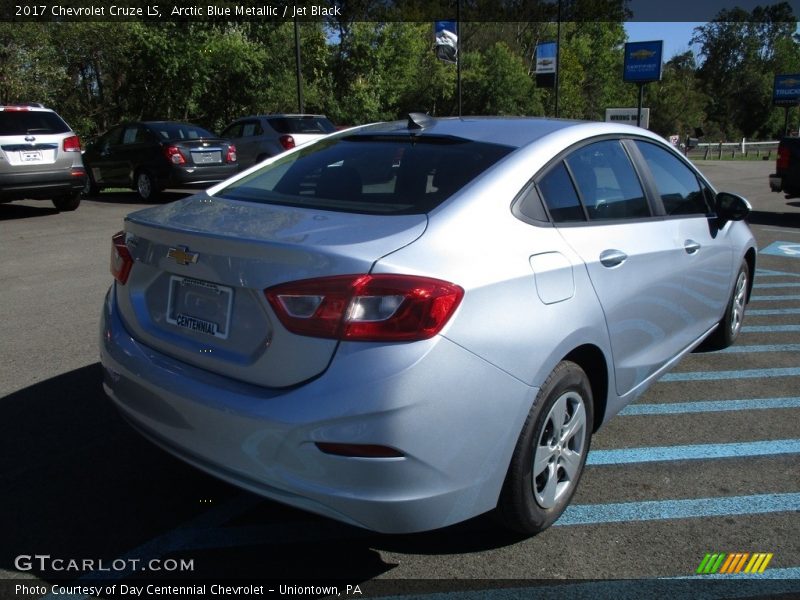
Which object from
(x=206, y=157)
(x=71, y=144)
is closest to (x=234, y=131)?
(x=206, y=157)

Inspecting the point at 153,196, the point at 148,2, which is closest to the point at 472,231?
the point at 153,196

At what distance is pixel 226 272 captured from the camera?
2.55 meters

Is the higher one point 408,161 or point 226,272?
point 408,161

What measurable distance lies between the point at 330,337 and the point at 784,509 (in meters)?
2.23

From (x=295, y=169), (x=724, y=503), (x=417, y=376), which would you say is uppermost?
(x=295, y=169)

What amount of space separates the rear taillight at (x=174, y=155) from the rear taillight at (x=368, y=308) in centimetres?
1241

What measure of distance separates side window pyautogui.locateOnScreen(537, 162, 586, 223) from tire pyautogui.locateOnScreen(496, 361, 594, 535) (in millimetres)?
665

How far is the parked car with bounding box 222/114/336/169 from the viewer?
16.3 metres

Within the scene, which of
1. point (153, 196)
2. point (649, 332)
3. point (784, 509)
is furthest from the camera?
point (153, 196)

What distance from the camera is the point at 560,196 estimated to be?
125 inches

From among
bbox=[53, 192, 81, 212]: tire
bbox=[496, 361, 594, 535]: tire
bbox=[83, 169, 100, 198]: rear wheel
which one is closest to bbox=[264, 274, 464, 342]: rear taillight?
bbox=[496, 361, 594, 535]: tire

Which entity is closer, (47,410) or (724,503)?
(724,503)

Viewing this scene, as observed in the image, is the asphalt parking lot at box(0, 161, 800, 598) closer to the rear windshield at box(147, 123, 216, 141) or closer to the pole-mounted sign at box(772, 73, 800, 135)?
the rear windshield at box(147, 123, 216, 141)

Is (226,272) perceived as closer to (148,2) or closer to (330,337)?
(330,337)
